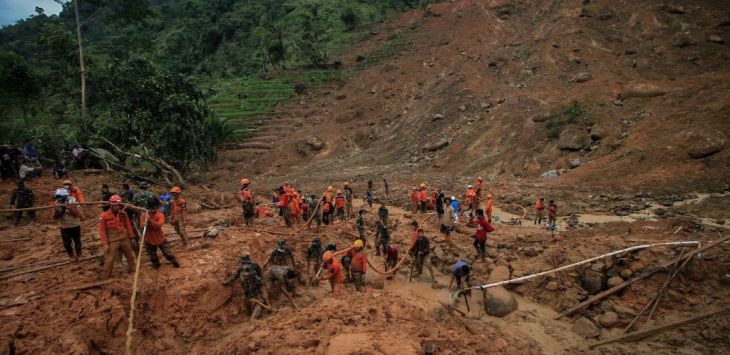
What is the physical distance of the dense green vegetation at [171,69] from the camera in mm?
20000

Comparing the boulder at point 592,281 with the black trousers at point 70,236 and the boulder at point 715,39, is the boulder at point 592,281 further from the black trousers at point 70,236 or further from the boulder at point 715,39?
the boulder at point 715,39

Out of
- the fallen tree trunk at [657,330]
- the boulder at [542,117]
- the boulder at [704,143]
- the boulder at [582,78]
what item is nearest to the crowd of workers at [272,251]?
the fallen tree trunk at [657,330]

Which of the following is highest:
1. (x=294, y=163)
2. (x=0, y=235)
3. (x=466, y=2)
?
(x=466, y=2)

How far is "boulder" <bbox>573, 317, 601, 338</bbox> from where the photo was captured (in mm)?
7977

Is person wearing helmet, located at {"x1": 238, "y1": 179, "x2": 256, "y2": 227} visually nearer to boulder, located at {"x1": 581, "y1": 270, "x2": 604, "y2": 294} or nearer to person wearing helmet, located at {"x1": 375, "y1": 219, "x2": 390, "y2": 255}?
person wearing helmet, located at {"x1": 375, "y1": 219, "x2": 390, "y2": 255}

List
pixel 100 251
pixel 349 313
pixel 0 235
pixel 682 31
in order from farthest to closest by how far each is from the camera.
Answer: pixel 682 31 < pixel 0 235 < pixel 100 251 < pixel 349 313

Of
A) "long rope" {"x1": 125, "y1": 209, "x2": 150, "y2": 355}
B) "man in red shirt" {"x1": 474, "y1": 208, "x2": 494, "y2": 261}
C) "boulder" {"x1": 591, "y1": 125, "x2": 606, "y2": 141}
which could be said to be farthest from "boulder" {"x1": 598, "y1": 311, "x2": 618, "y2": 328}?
"boulder" {"x1": 591, "y1": 125, "x2": 606, "y2": 141}

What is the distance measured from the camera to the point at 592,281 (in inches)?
351

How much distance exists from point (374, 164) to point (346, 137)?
18.0 feet

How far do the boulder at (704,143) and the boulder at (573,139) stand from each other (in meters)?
4.34

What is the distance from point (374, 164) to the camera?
27.4 metres

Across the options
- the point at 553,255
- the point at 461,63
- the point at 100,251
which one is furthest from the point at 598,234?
the point at 461,63

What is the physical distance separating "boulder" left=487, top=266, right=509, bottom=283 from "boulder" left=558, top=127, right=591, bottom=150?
12822mm

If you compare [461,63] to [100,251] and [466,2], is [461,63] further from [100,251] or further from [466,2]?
[100,251]
